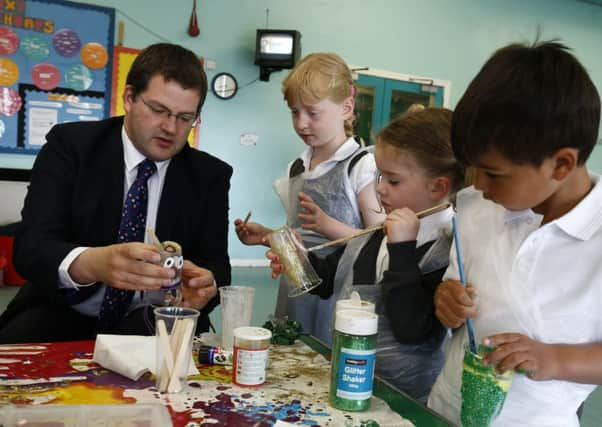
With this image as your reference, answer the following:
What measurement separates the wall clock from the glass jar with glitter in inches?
176

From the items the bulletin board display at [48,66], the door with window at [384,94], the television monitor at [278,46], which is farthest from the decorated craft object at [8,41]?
the door with window at [384,94]

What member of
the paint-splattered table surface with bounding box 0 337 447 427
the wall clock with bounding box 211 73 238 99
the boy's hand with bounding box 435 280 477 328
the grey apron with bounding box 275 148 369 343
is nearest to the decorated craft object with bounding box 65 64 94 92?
the wall clock with bounding box 211 73 238 99

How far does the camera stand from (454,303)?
1078 millimetres

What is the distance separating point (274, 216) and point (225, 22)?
1.92m

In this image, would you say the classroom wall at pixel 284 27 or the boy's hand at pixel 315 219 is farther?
the classroom wall at pixel 284 27

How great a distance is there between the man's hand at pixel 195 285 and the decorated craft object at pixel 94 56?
12.8 ft

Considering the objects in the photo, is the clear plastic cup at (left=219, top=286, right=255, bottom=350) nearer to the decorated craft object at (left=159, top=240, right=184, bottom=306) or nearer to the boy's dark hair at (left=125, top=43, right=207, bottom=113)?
the decorated craft object at (left=159, top=240, right=184, bottom=306)

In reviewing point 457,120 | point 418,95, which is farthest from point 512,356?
point 418,95

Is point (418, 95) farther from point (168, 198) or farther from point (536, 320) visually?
point (536, 320)

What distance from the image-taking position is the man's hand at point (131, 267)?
1163 mm

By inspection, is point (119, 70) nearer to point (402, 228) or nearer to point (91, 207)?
point (91, 207)

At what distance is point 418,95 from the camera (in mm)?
6059

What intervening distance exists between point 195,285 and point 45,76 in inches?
156

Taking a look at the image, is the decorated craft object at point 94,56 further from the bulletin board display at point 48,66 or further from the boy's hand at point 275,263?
the boy's hand at point 275,263
